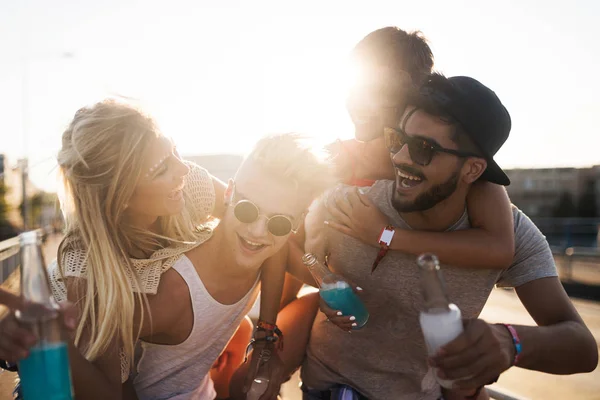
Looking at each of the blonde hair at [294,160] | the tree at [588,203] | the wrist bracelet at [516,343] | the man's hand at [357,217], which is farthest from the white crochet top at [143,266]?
the tree at [588,203]

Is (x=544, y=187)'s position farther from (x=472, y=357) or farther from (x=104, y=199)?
(x=472, y=357)

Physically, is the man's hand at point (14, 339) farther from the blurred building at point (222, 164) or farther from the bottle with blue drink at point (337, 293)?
the blurred building at point (222, 164)

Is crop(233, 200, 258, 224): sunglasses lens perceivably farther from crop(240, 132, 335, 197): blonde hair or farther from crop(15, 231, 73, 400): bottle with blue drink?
crop(15, 231, 73, 400): bottle with blue drink

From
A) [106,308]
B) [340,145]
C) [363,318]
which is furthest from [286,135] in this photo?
[106,308]

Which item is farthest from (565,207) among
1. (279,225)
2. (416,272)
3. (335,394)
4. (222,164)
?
(279,225)

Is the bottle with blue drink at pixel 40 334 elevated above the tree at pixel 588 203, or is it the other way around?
the bottle with blue drink at pixel 40 334

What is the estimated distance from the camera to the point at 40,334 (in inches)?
48.0

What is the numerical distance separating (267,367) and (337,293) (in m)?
0.54

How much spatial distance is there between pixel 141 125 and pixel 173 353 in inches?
42.5

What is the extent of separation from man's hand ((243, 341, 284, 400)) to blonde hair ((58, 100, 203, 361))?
569 mm

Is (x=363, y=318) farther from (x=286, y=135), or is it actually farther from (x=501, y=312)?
(x=501, y=312)

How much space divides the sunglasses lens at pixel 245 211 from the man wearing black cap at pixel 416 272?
1.52 ft

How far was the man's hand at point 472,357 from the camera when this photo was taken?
1326 mm

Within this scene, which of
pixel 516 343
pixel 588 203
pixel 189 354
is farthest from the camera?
pixel 588 203
